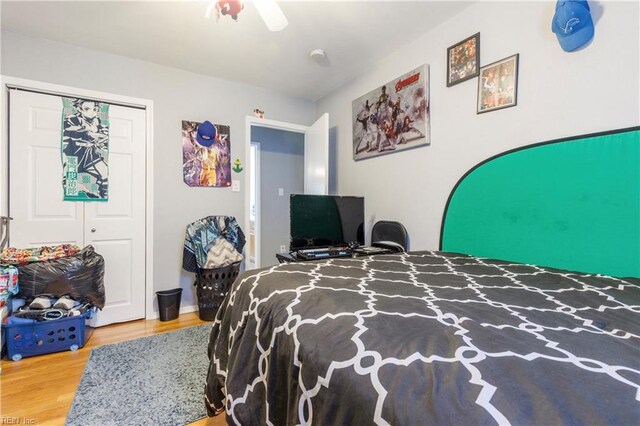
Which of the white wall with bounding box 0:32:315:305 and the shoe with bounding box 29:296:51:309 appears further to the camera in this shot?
the white wall with bounding box 0:32:315:305

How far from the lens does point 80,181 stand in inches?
95.0

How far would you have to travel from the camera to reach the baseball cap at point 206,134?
2.83 meters

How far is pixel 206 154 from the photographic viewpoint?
2.92m

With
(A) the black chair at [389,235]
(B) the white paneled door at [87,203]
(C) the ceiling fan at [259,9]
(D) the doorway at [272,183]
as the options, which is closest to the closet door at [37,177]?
(B) the white paneled door at [87,203]

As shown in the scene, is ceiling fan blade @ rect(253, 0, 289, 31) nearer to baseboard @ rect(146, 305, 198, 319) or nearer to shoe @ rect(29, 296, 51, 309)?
shoe @ rect(29, 296, 51, 309)

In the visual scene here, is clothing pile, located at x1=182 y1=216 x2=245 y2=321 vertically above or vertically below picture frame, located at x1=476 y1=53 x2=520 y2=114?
below

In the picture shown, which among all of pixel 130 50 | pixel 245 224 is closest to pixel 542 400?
pixel 245 224

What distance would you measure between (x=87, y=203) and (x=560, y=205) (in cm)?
344

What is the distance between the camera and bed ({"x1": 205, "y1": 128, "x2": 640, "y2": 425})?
47 centimetres

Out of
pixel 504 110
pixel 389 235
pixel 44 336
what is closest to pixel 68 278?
pixel 44 336

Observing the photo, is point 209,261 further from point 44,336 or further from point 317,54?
point 317,54

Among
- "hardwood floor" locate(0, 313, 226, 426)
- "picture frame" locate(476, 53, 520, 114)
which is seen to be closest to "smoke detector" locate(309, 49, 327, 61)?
"picture frame" locate(476, 53, 520, 114)

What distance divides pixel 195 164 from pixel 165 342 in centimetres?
166

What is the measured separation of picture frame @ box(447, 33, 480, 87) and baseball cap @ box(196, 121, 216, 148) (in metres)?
2.20
